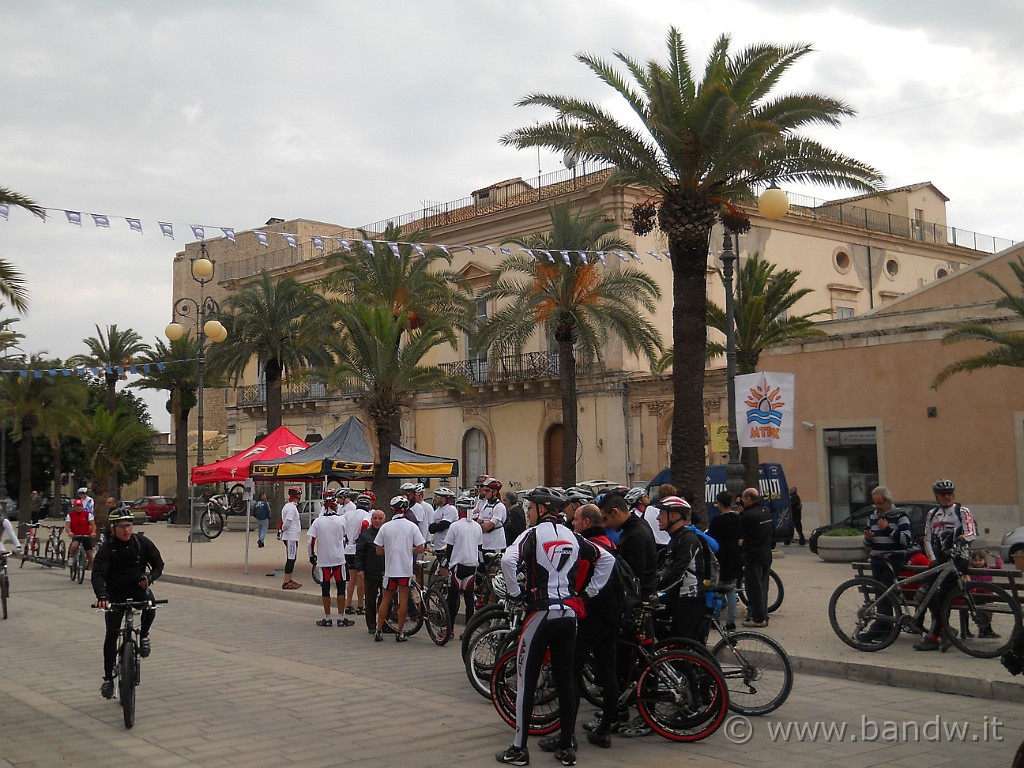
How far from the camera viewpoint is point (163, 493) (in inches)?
2859

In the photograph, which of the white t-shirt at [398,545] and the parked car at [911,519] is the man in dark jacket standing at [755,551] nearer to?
the white t-shirt at [398,545]

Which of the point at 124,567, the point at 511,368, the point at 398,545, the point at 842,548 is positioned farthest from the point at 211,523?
the point at 124,567

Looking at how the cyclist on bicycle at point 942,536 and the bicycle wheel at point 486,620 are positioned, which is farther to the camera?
the cyclist on bicycle at point 942,536

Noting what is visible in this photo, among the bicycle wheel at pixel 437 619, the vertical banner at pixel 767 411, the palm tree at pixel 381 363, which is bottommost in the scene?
the bicycle wheel at pixel 437 619

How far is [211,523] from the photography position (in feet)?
131

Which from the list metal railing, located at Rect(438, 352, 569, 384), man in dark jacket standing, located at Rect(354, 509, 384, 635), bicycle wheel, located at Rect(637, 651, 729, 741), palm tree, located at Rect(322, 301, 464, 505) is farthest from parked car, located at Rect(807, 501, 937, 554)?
metal railing, located at Rect(438, 352, 569, 384)

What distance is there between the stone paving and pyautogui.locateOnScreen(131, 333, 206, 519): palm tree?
1372 inches

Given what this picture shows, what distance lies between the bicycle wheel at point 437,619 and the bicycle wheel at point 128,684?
5023 millimetres

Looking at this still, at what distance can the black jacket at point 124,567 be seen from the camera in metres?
9.30

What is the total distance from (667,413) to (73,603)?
73.2 ft

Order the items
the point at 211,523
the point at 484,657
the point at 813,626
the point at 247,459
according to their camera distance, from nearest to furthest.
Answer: the point at 484,657 < the point at 813,626 < the point at 247,459 < the point at 211,523

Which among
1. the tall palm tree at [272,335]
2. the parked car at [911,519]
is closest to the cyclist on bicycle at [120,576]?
the parked car at [911,519]

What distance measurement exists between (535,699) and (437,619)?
538 centimetres

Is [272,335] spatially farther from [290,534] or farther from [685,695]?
[685,695]
